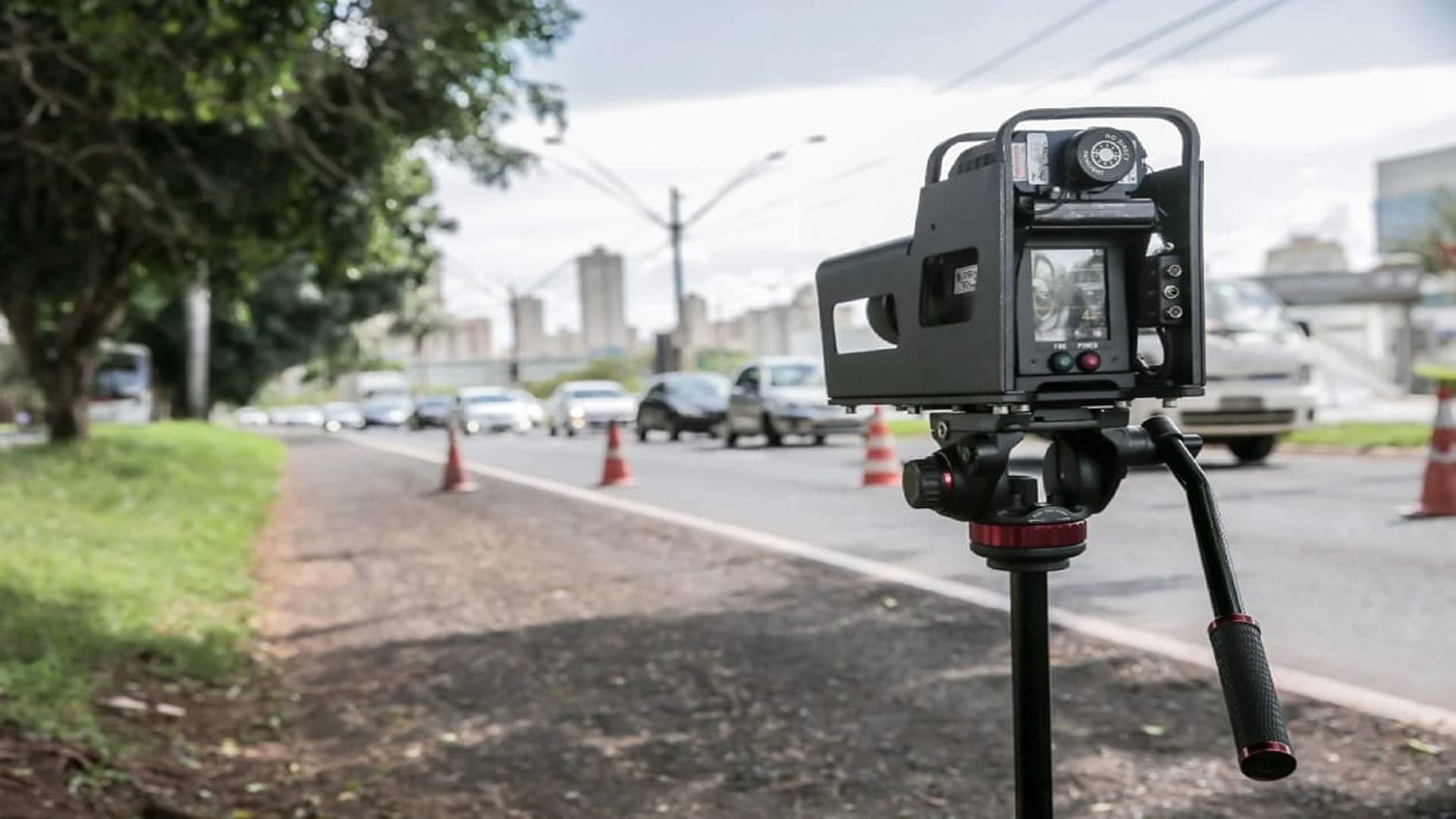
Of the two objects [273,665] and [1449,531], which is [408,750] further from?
[1449,531]

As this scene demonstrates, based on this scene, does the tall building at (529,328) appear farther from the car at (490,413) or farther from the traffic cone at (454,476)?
the traffic cone at (454,476)

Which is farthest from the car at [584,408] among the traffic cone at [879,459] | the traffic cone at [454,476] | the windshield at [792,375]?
the traffic cone at [879,459]

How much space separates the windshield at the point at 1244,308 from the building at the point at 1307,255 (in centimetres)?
6331

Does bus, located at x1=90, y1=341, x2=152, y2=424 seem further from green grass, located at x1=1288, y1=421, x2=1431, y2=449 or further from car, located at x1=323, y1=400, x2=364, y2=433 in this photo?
green grass, located at x1=1288, y1=421, x2=1431, y2=449

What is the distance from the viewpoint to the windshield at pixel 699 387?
92.3 ft

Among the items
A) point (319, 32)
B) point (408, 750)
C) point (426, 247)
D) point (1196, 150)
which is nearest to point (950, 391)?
point (1196, 150)

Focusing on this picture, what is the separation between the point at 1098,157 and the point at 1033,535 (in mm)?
489

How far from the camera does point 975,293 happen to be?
74.9 inches

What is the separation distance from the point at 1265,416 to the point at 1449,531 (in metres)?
4.86

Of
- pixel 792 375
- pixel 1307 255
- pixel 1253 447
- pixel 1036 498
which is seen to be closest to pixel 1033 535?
pixel 1036 498

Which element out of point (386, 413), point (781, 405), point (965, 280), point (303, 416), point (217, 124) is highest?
point (217, 124)

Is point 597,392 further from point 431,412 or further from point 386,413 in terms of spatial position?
point 386,413

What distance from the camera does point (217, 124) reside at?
552 inches

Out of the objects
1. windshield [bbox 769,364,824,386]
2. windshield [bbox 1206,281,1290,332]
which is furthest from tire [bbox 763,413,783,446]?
windshield [bbox 1206,281,1290,332]
